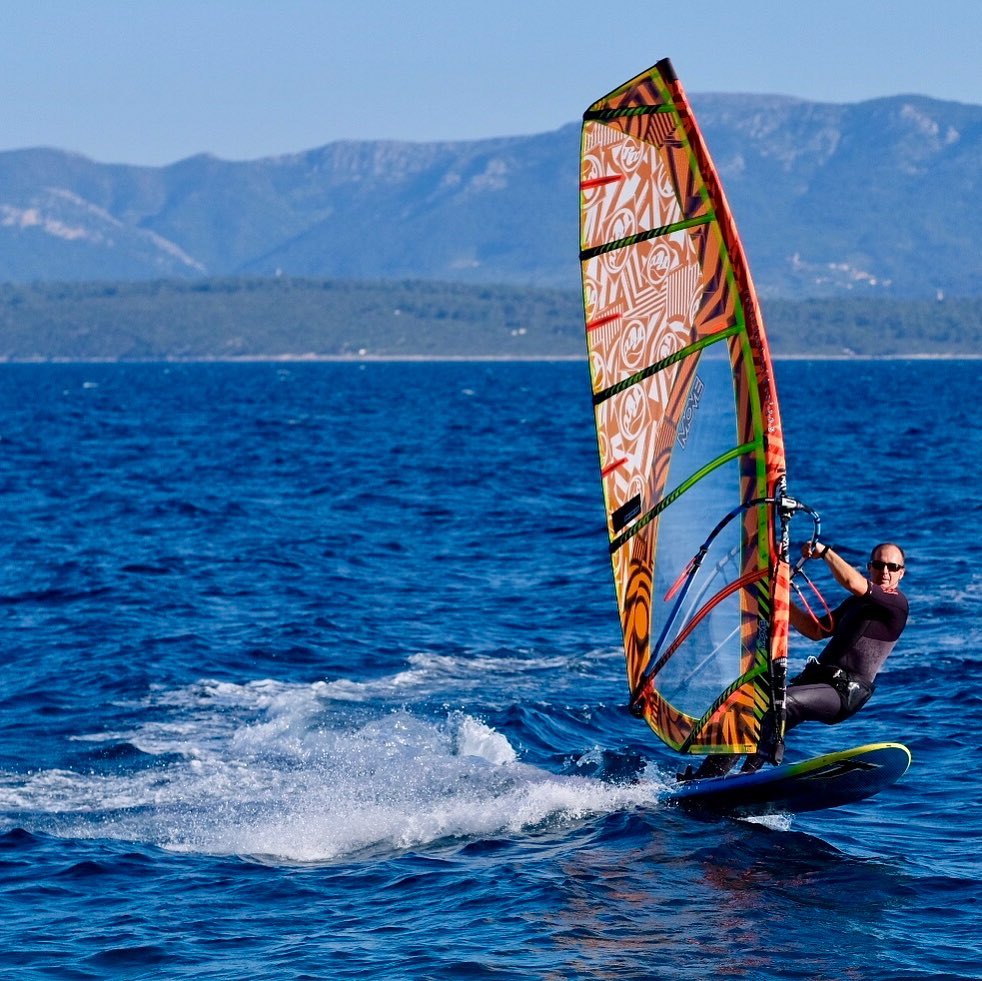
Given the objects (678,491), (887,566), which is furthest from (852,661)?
(678,491)

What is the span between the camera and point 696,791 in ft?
42.1

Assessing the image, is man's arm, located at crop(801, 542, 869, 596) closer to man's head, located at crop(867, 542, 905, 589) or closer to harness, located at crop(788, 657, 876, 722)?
man's head, located at crop(867, 542, 905, 589)

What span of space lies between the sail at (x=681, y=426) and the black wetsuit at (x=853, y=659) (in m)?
0.27

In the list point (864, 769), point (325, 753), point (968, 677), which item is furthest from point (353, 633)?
point (864, 769)

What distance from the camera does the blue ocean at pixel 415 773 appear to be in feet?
34.2

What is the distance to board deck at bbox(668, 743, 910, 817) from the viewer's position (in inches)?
460

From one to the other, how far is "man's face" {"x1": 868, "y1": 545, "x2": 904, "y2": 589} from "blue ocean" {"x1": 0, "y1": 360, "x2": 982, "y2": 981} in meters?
2.05

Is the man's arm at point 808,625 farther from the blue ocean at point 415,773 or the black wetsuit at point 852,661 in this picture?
the blue ocean at point 415,773

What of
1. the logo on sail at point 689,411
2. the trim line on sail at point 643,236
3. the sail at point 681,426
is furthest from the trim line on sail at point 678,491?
A: the trim line on sail at point 643,236

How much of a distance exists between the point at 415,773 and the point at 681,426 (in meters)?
4.49

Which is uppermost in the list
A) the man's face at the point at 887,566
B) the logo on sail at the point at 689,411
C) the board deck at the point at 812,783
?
the logo on sail at the point at 689,411

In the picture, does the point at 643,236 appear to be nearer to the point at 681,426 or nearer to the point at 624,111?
the point at 624,111

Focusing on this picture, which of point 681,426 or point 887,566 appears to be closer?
point 887,566

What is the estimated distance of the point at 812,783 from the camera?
39.0 ft
